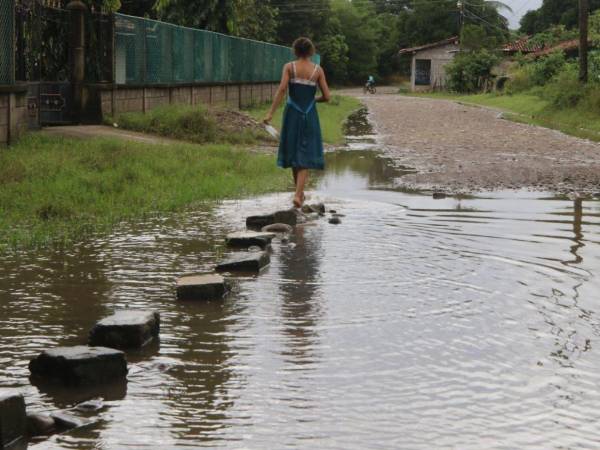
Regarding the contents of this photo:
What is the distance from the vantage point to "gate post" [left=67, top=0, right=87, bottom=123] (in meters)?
19.5

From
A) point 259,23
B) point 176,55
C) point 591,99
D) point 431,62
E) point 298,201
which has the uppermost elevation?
point 259,23

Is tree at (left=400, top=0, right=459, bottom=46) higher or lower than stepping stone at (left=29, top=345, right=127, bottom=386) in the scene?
higher

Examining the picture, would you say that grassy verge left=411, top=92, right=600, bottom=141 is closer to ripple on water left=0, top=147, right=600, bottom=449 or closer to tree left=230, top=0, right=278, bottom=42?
tree left=230, top=0, right=278, bottom=42

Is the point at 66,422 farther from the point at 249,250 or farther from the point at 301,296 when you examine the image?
the point at 249,250

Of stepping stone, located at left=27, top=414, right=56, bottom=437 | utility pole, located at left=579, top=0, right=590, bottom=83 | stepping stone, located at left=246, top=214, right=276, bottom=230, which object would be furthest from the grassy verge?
stepping stone, located at left=27, top=414, right=56, bottom=437

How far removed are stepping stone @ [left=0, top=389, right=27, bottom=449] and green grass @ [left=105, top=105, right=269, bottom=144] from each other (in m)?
15.2

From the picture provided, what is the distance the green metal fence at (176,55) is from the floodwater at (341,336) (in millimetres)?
12554

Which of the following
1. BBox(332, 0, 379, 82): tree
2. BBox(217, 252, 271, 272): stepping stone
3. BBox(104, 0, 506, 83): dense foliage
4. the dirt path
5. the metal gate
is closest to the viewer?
BBox(217, 252, 271, 272): stepping stone

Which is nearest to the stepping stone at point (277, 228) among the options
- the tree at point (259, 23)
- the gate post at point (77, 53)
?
the gate post at point (77, 53)

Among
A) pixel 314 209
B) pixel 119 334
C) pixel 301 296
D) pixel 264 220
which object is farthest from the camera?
pixel 314 209

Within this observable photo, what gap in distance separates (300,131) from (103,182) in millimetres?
2534

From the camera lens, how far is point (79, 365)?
4.83m

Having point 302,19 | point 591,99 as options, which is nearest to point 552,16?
point 302,19

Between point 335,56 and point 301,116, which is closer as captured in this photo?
point 301,116
